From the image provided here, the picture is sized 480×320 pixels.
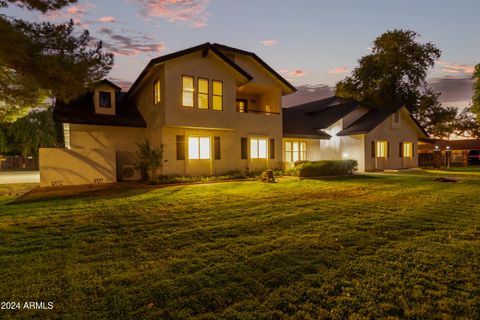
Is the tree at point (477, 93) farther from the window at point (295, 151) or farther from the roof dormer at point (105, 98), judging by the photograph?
the roof dormer at point (105, 98)

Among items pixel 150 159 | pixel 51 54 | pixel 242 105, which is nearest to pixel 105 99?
pixel 150 159

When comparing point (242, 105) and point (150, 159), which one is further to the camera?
point (242, 105)

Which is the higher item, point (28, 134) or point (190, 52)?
point (190, 52)

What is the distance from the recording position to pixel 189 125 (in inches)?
608

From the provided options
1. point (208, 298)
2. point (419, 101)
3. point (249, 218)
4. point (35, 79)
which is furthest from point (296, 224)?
point (419, 101)

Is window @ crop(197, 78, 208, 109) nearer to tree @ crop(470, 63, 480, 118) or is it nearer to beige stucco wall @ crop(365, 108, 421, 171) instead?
beige stucco wall @ crop(365, 108, 421, 171)

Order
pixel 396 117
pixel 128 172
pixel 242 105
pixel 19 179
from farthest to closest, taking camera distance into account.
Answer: pixel 396 117, pixel 242 105, pixel 19 179, pixel 128 172

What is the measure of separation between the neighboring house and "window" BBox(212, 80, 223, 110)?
21.4 ft

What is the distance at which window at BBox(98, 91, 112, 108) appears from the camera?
1739 centimetres

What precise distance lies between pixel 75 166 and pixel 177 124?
5913 millimetres

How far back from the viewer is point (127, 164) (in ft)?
56.9

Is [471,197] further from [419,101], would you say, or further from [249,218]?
[419,101]

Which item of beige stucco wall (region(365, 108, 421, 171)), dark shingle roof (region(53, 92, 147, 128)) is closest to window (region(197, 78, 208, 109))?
dark shingle roof (region(53, 92, 147, 128))

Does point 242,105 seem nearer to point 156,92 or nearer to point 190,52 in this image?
point 190,52
